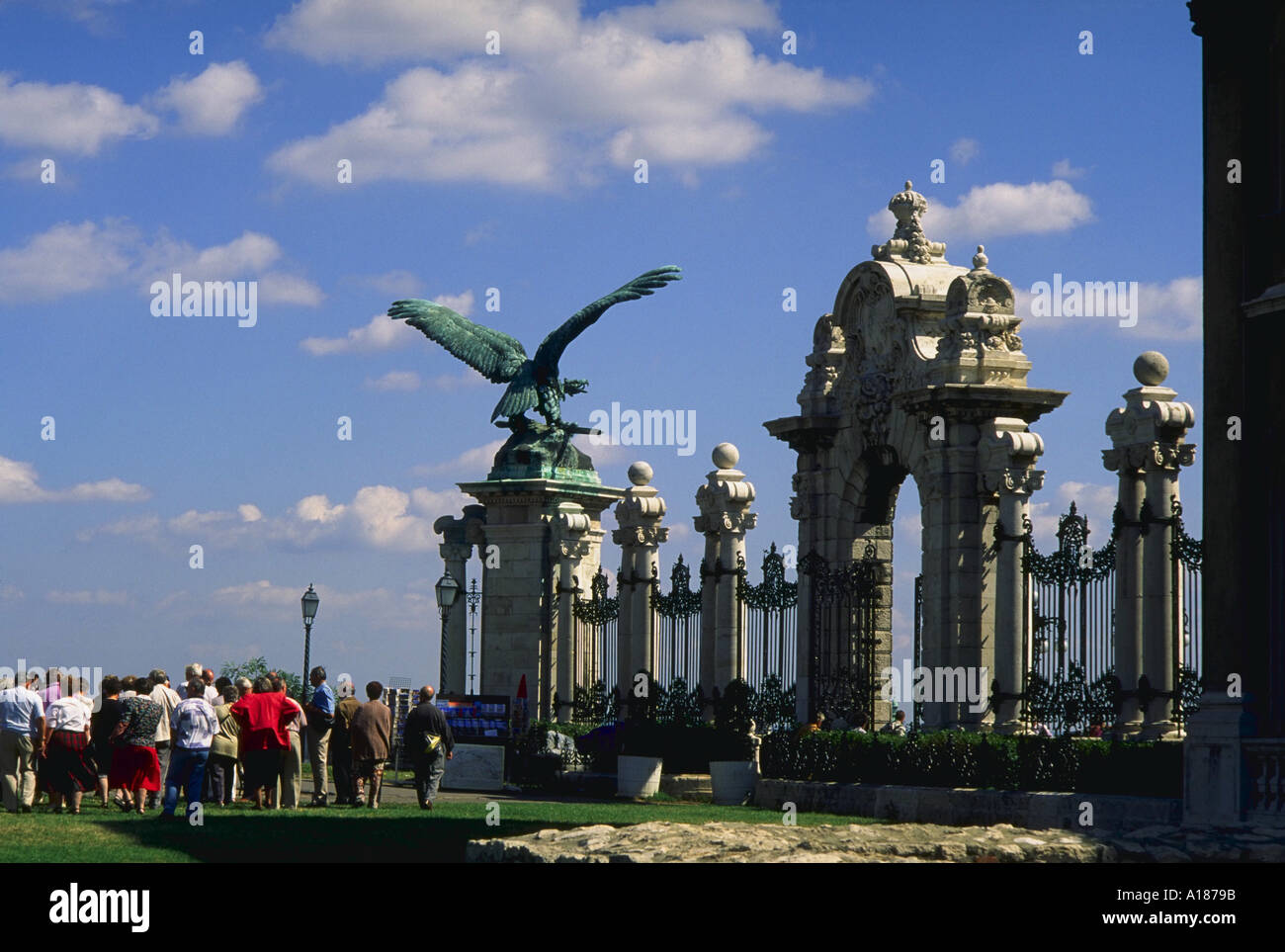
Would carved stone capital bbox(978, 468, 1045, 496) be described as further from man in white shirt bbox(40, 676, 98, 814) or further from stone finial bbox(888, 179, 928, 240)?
man in white shirt bbox(40, 676, 98, 814)

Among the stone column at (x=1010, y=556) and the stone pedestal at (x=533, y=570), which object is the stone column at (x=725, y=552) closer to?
the stone pedestal at (x=533, y=570)

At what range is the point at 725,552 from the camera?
94.5 feet

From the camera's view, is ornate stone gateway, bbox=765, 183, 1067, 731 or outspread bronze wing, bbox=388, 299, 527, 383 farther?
outspread bronze wing, bbox=388, 299, 527, 383

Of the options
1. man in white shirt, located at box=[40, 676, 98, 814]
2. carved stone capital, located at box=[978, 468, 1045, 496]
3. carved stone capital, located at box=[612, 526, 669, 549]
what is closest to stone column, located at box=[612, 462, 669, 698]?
carved stone capital, located at box=[612, 526, 669, 549]

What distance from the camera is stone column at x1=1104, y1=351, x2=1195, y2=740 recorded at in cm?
2078

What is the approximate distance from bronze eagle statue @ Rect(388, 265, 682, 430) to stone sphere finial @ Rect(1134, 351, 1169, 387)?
42.9 ft

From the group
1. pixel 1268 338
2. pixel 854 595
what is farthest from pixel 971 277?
pixel 1268 338

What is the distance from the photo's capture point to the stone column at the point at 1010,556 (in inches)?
906

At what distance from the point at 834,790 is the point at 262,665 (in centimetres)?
4181

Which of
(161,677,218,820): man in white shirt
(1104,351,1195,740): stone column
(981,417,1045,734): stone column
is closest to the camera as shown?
(161,677,218,820): man in white shirt

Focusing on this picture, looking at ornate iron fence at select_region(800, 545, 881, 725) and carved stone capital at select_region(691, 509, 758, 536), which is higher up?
carved stone capital at select_region(691, 509, 758, 536)

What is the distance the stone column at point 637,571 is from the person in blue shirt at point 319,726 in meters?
7.99

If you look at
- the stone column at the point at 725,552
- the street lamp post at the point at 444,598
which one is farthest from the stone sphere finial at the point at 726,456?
the street lamp post at the point at 444,598
